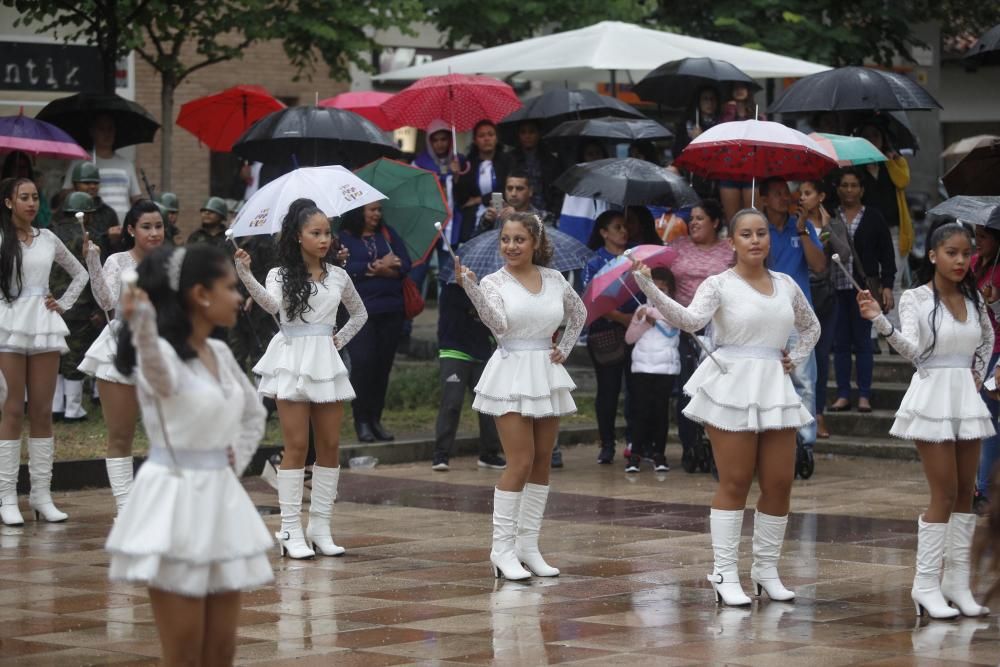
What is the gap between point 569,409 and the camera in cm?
988

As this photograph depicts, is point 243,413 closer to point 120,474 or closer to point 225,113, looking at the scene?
point 120,474

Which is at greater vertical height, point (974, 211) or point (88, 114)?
point (88, 114)

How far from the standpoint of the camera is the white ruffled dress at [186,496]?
5926 mm

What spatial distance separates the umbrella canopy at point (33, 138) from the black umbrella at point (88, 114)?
1.40 metres

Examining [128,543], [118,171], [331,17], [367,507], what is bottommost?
[367,507]

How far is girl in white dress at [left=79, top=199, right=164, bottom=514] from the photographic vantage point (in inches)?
428

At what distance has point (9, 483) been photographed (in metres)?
11.5

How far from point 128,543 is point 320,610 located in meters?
2.86

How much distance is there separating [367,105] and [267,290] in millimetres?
8844

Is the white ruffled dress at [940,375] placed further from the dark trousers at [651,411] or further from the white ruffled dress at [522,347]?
the dark trousers at [651,411]

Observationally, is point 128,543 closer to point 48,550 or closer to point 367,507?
point 48,550

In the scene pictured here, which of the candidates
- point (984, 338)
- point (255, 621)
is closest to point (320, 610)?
point (255, 621)

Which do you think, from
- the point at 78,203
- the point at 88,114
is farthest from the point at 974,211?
the point at 88,114

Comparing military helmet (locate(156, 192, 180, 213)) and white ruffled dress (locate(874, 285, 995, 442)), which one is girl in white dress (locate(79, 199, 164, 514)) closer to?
military helmet (locate(156, 192, 180, 213))
